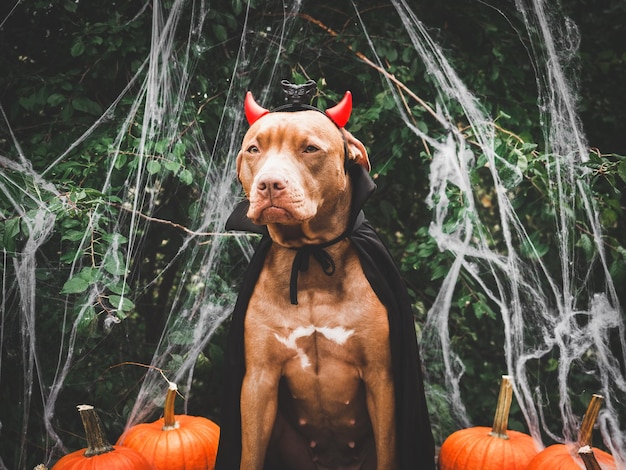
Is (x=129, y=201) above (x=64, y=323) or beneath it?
above

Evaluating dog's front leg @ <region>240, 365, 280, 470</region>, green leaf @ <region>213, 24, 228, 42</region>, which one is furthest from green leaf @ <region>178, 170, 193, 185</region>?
dog's front leg @ <region>240, 365, 280, 470</region>

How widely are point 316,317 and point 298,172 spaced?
0.49 m

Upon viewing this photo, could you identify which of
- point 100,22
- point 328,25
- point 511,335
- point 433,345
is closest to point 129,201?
point 100,22

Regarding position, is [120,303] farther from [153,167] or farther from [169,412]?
[153,167]

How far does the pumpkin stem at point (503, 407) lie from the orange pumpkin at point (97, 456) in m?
1.47

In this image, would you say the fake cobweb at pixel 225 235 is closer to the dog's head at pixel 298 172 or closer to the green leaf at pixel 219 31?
the green leaf at pixel 219 31

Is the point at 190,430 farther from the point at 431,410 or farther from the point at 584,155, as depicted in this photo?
the point at 584,155

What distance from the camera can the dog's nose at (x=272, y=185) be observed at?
1.84 m

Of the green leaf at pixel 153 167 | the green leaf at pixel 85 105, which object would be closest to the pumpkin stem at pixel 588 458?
the green leaf at pixel 153 167

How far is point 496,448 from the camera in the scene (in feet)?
8.62

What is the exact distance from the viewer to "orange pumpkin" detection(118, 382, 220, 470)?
8.61ft

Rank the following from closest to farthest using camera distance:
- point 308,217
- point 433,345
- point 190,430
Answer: point 308,217 < point 190,430 < point 433,345

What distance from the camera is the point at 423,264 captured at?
3.52 meters

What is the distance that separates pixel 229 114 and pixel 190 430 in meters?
1.59
